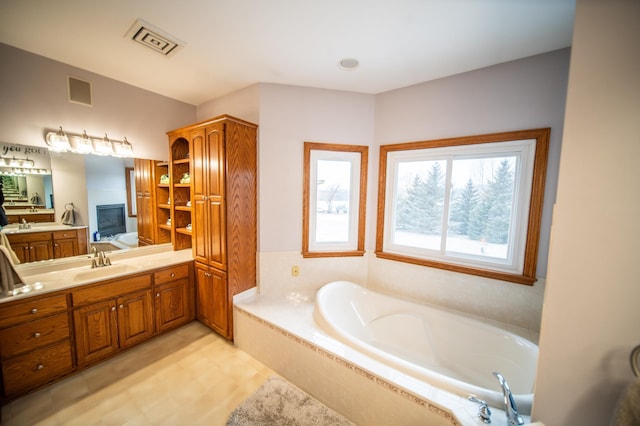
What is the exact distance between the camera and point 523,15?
1373mm

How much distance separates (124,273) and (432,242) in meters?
3.00

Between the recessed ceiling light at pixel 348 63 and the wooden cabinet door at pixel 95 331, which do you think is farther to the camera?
the recessed ceiling light at pixel 348 63

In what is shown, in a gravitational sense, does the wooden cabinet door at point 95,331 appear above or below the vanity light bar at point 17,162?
below

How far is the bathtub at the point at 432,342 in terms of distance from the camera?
4.79 ft

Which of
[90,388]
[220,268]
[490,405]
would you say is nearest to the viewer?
[490,405]

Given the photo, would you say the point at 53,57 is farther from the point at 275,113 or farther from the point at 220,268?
the point at 220,268

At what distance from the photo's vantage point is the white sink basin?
1.92m

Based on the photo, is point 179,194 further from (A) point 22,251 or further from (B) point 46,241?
(A) point 22,251

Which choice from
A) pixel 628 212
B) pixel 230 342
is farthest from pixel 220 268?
pixel 628 212

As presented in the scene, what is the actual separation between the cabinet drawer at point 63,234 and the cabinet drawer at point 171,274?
0.85 m

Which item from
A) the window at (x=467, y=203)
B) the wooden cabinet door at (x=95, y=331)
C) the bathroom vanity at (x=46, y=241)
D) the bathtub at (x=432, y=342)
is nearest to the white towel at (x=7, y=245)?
the bathroom vanity at (x=46, y=241)

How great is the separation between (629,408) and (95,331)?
3.20 metres

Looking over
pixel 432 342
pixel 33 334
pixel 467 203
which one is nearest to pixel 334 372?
pixel 432 342

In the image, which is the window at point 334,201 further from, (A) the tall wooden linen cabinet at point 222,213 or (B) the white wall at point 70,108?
(B) the white wall at point 70,108
